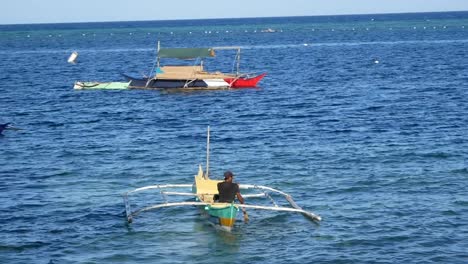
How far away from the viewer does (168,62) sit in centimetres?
10662

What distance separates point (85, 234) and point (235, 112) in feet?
90.9

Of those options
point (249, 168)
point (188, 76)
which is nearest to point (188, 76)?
point (188, 76)

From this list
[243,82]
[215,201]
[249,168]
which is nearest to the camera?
[215,201]

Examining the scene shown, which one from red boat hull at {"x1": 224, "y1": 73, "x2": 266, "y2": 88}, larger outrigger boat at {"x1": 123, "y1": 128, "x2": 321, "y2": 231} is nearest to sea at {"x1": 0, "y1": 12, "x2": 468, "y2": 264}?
larger outrigger boat at {"x1": 123, "y1": 128, "x2": 321, "y2": 231}

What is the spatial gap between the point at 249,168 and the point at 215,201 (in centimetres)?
854

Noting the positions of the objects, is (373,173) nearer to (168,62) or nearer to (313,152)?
(313,152)

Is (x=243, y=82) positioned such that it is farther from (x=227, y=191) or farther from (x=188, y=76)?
(x=227, y=191)

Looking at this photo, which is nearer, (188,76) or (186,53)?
(188,76)

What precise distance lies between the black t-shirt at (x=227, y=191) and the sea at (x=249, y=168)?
92 cm

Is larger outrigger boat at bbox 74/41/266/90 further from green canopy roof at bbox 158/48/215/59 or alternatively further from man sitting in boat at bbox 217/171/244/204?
man sitting in boat at bbox 217/171/244/204

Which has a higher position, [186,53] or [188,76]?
[186,53]

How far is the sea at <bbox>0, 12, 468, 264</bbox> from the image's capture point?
2362 cm

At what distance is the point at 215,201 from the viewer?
25.5 m

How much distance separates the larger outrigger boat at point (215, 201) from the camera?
24453 millimetres
